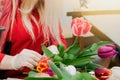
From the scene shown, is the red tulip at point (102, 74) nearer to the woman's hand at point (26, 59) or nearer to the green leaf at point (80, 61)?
the green leaf at point (80, 61)

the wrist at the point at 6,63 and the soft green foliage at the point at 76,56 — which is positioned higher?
the soft green foliage at the point at 76,56

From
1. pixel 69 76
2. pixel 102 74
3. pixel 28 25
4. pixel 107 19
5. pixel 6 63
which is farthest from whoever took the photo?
pixel 107 19

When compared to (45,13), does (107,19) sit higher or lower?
lower

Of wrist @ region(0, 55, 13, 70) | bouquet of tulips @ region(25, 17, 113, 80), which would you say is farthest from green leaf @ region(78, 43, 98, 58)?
wrist @ region(0, 55, 13, 70)

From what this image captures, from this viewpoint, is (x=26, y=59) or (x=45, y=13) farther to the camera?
(x=45, y=13)

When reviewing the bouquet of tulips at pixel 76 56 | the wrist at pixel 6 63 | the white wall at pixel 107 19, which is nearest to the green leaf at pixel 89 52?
the bouquet of tulips at pixel 76 56

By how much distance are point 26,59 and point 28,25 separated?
23 centimetres

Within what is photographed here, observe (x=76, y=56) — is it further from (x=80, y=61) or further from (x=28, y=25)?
(x=28, y=25)

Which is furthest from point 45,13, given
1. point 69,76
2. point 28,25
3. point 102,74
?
point 69,76

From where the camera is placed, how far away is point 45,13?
40.8 inches

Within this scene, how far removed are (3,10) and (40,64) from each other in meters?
0.37

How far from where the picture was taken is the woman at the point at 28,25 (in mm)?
993

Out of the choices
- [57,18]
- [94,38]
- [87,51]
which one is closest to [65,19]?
[94,38]

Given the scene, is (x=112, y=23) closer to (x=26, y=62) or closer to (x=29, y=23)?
(x=29, y=23)
